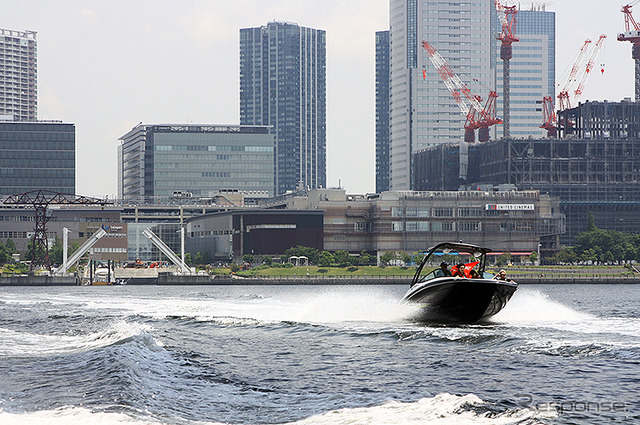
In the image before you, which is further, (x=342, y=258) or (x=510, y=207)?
(x=510, y=207)

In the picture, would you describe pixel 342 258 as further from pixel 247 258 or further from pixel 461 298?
pixel 461 298

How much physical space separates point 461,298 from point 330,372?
15526mm

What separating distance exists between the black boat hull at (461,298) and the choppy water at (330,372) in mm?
1310

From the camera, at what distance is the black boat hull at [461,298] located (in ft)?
146

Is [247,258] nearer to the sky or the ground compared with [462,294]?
nearer to the ground

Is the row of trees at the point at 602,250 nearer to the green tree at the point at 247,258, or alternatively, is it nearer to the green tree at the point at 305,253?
the green tree at the point at 305,253

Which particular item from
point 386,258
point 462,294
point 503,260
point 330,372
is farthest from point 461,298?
point 503,260

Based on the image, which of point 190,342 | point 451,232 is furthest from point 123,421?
point 451,232

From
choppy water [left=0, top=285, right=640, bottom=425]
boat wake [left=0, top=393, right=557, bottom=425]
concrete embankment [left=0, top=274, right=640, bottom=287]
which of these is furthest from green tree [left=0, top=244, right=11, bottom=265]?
boat wake [left=0, top=393, right=557, bottom=425]

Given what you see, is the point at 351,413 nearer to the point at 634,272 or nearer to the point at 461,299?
the point at 461,299

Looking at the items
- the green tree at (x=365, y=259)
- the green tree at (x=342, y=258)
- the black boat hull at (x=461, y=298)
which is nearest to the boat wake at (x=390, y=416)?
the black boat hull at (x=461, y=298)

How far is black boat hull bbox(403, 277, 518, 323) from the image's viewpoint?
4450cm

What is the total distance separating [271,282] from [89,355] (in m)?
124

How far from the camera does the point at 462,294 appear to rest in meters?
44.7
